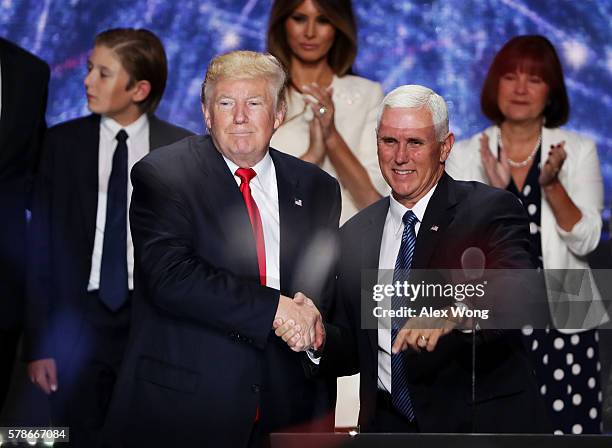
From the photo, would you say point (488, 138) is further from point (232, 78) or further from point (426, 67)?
point (232, 78)

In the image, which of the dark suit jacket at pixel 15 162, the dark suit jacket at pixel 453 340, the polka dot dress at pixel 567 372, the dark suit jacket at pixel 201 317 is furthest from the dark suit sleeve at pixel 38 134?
the polka dot dress at pixel 567 372

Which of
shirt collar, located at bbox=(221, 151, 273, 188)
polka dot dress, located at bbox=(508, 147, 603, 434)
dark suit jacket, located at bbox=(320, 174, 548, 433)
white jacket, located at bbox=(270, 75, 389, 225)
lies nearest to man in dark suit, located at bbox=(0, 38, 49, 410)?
white jacket, located at bbox=(270, 75, 389, 225)

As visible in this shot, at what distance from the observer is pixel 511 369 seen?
3.13 m

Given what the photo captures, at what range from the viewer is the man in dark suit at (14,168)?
3.91 meters

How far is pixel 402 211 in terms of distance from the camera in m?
3.22

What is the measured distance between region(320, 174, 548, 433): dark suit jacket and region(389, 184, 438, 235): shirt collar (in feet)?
0.07

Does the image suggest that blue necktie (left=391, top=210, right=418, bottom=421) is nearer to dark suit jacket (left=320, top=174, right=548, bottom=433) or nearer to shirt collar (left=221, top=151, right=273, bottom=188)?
dark suit jacket (left=320, top=174, right=548, bottom=433)

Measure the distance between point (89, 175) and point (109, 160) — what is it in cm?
10

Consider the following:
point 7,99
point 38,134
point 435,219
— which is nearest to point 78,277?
point 38,134

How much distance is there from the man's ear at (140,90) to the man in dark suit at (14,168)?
13.0 inches

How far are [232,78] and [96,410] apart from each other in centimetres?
148

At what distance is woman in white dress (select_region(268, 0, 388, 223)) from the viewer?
402 cm

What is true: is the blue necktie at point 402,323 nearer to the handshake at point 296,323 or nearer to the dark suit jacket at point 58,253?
the handshake at point 296,323

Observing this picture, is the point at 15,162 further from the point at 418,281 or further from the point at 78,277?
the point at 418,281
